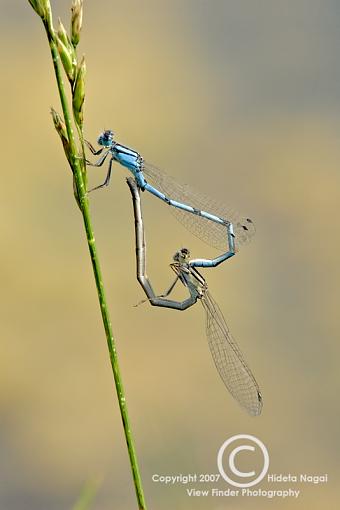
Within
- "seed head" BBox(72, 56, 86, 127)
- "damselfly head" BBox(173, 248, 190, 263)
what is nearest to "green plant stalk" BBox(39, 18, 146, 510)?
"seed head" BBox(72, 56, 86, 127)

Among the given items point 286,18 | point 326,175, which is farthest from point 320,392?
point 286,18

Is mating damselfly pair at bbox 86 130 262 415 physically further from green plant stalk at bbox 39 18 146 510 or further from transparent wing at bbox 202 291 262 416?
green plant stalk at bbox 39 18 146 510

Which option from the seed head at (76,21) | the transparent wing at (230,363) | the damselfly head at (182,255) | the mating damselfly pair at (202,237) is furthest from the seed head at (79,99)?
the transparent wing at (230,363)

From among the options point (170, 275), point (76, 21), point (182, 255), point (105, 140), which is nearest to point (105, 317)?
point (76, 21)

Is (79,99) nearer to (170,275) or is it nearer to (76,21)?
(76,21)

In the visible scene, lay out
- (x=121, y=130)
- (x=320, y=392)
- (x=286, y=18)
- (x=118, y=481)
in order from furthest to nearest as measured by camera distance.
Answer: (x=286, y=18) → (x=121, y=130) → (x=320, y=392) → (x=118, y=481)

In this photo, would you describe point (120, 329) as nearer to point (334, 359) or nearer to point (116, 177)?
point (116, 177)

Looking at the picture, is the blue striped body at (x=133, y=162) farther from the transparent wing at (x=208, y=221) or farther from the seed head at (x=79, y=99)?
the seed head at (x=79, y=99)
